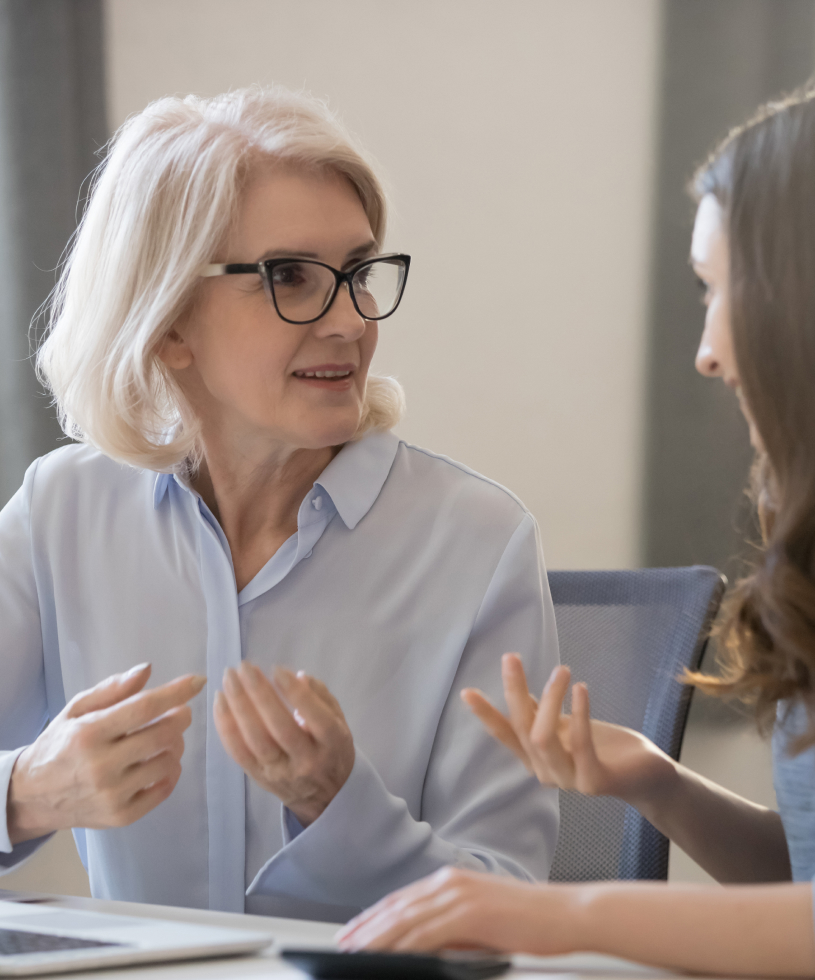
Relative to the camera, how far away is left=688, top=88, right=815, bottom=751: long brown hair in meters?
0.90

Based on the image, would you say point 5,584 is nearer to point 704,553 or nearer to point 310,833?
point 310,833

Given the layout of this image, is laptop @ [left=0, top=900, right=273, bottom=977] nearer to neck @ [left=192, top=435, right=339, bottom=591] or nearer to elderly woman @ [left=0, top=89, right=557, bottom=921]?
elderly woman @ [left=0, top=89, right=557, bottom=921]

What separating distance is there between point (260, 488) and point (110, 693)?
47 cm

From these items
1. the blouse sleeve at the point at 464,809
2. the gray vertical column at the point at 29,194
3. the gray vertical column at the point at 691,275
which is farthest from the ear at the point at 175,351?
the gray vertical column at the point at 691,275

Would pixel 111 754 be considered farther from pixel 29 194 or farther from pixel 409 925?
pixel 29 194

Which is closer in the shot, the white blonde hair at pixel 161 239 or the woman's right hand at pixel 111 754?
the woman's right hand at pixel 111 754

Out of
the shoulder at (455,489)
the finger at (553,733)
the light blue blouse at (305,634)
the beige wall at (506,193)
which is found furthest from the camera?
the beige wall at (506,193)

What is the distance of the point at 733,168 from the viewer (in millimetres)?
948

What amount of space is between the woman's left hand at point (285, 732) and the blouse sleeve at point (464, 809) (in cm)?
3

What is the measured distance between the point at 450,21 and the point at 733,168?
228 centimetres

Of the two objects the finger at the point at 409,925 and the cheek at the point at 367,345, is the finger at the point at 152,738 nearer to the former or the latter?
the finger at the point at 409,925

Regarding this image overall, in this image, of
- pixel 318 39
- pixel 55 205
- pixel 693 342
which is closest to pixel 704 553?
pixel 693 342

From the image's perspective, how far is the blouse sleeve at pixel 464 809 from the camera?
112 cm

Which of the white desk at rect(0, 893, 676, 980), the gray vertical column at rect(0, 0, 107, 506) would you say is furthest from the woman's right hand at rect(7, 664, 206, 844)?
the gray vertical column at rect(0, 0, 107, 506)
